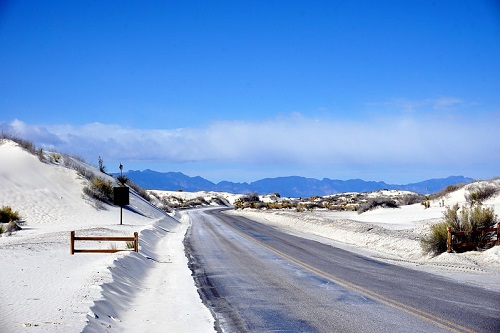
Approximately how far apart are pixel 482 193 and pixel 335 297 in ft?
134

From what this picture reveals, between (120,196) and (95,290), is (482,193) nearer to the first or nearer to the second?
(120,196)

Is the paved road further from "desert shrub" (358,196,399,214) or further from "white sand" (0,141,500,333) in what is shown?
"desert shrub" (358,196,399,214)

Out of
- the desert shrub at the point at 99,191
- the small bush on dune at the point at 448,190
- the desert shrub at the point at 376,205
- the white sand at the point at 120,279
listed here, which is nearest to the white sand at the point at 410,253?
the white sand at the point at 120,279

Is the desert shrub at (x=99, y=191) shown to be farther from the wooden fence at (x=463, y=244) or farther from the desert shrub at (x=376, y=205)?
the wooden fence at (x=463, y=244)

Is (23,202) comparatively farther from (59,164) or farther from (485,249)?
(485,249)

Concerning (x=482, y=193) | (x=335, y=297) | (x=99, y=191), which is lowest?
(x=335, y=297)

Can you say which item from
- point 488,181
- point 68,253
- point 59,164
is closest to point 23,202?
point 59,164

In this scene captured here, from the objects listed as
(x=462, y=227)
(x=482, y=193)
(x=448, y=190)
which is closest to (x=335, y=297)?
(x=462, y=227)

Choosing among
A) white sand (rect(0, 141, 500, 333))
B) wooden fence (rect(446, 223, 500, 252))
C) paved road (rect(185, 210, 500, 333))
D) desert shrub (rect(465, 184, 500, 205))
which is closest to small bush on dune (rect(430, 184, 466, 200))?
desert shrub (rect(465, 184, 500, 205))

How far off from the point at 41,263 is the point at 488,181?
48672 mm

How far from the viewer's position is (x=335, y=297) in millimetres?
11992

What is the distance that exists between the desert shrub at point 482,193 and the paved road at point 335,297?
31.6 meters

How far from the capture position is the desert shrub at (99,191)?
46156 mm

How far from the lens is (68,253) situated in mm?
18125
